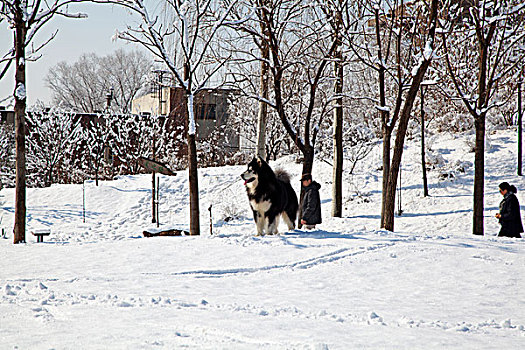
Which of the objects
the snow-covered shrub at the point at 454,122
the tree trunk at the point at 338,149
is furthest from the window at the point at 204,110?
the snow-covered shrub at the point at 454,122

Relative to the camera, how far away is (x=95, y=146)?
1214 inches

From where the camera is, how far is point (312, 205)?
1109 cm

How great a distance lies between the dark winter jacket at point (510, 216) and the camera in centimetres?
1096

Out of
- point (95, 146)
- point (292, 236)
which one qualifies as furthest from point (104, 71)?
point (292, 236)

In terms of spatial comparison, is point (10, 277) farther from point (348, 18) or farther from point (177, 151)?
point (177, 151)

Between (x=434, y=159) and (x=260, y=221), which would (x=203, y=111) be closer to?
(x=434, y=159)

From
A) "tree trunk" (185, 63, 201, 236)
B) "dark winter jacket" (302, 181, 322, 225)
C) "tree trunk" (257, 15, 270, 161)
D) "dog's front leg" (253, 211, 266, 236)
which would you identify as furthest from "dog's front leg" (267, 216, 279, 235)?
"tree trunk" (257, 15, 270, 161)

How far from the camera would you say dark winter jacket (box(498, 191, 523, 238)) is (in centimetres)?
1096

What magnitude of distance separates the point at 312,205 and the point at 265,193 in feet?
6.24

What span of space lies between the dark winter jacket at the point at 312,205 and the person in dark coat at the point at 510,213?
408 centimetres

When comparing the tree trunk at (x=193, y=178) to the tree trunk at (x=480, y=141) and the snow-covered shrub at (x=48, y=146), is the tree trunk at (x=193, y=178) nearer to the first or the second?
the tree trunk at (x=480, y=141)

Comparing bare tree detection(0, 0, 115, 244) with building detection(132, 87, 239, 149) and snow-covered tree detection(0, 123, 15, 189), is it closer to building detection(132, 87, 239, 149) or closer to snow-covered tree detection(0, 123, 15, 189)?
building detection(132, 87, 239, 149)

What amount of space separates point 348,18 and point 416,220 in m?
7.38

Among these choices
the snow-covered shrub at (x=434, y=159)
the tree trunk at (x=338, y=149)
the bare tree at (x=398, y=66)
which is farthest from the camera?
the snow-covered shrub at (x=434, y=159)
